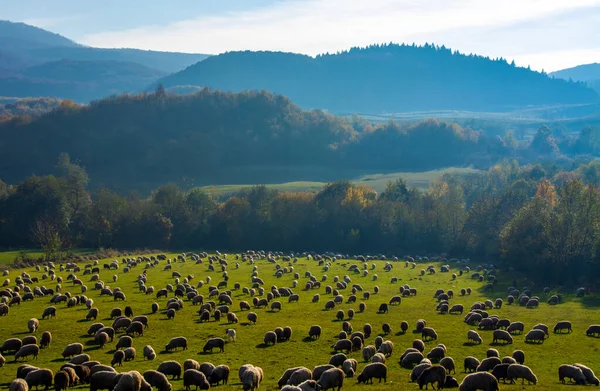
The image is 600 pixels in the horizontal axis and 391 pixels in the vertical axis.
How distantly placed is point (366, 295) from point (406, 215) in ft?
179

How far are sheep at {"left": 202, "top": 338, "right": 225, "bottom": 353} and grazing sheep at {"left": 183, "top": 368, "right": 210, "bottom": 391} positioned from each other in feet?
20.3

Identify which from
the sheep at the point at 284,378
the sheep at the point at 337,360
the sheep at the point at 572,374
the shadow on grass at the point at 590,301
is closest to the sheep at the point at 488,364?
the sheep at the point at 572,374

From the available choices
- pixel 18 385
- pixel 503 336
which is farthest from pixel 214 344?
pixel 503 336

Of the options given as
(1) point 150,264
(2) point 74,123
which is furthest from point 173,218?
(2) point 74,123

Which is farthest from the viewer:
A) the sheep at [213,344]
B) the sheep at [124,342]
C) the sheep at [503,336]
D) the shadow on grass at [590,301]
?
the shadow on grass at [590,301]

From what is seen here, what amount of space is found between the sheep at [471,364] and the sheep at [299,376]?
776 centimetres

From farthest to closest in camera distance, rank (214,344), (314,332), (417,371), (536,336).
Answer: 1. (314,332)
2. (536,336)
3. (214,344)
4. (417,371)

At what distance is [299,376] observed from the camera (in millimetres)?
24078

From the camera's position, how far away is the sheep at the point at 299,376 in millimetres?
23969

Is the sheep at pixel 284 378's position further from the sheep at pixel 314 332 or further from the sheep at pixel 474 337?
the sheep at pixel 474 337

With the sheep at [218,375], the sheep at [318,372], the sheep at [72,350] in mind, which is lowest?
the sheep at [72,350]

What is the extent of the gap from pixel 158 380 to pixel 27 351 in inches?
369

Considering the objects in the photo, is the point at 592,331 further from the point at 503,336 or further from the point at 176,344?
the point at 176,344

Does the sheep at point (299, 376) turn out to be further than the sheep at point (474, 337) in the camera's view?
No
